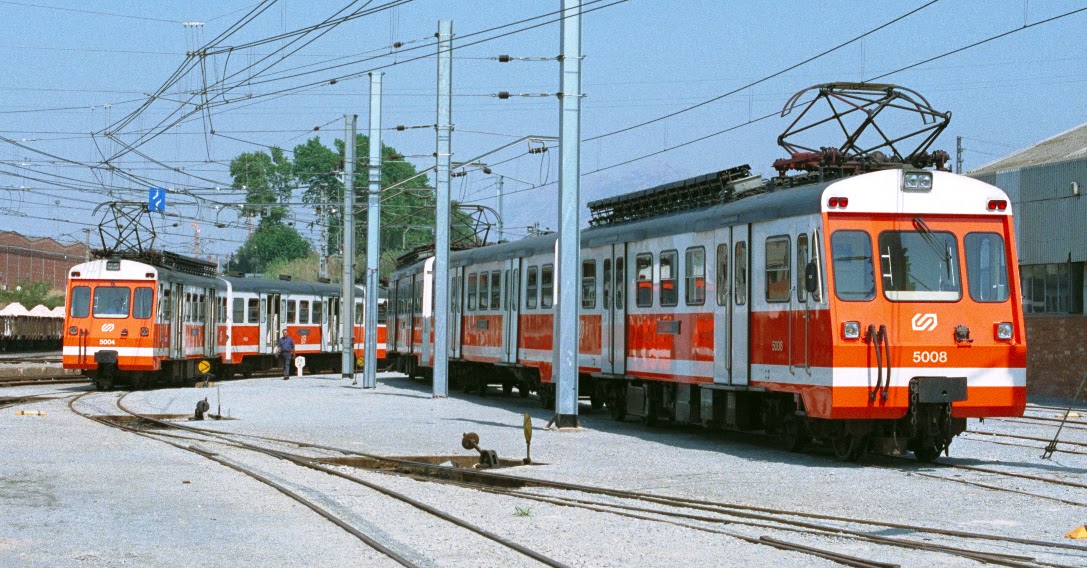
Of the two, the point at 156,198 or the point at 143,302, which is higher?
the point at 156,198

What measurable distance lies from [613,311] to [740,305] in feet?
15.9

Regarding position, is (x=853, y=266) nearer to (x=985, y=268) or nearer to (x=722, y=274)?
(x=985, y=268)

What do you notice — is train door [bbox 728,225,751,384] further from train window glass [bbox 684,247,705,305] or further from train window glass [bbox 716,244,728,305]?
train window glass [bbox 684,247,705,305]

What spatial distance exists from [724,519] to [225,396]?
21.9m

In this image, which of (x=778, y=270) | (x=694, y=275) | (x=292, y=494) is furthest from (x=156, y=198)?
Answer: (x=292, y=494)

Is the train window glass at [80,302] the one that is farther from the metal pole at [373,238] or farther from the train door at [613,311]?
the train door at [613,311]

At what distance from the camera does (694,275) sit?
19.7m

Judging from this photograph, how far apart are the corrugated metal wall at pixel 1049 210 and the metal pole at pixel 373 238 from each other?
15995 mm

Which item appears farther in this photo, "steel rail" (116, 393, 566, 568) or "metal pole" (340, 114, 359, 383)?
"metal pole" (340, 114, 359, 383)

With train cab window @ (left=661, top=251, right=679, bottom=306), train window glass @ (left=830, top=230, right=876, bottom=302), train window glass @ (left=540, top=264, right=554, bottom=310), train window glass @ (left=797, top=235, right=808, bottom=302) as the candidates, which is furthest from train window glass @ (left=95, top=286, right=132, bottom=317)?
train window glass @ (left=830, top=230, right=876, bottom=302)

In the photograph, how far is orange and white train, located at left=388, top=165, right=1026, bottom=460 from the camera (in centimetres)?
1566

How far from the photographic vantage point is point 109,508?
11.8m

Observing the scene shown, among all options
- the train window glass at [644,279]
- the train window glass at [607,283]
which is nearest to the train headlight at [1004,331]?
the train window glass at [644,279]

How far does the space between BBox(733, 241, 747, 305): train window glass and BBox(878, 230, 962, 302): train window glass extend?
2.38m
